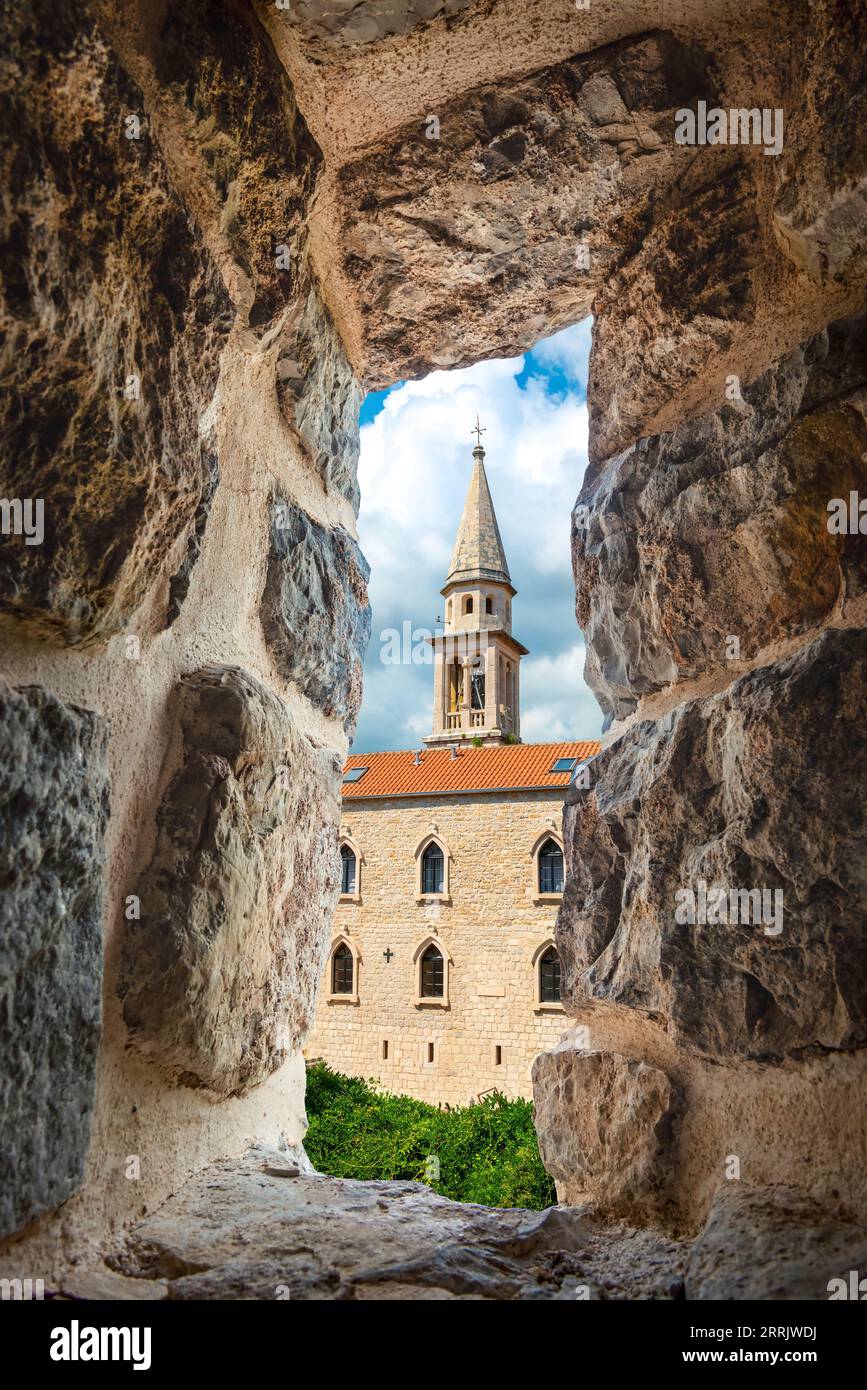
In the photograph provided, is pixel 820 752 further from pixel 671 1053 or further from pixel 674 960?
pixel 671 1053

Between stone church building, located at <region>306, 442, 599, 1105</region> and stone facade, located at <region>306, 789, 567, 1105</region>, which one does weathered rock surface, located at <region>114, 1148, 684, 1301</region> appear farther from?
stone church building, located at <region>306, 442, 599, 1105</region>

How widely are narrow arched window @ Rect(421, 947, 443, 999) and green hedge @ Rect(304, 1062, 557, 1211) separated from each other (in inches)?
88.9

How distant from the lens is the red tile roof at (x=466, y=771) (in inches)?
835

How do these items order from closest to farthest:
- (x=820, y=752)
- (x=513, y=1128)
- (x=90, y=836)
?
(x=90, y=836) < (x=820, y=752) < (x=513, y=1128)

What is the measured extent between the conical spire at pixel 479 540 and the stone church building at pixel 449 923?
18122 mm

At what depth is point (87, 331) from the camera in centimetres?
123

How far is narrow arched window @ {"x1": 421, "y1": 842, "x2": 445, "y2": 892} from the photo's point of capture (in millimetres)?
21719

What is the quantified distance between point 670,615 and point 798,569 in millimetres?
279

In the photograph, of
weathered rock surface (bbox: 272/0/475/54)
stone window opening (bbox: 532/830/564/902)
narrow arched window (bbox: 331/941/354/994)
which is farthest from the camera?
narrow arched window (bbox: 331/941/354/994)

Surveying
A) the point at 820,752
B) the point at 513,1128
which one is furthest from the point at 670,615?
the point at 513,1128

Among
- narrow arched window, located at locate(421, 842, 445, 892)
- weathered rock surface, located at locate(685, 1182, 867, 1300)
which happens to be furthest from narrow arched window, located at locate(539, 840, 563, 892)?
weathered rock surface, located at locate(685, 1182, 867, 1300)

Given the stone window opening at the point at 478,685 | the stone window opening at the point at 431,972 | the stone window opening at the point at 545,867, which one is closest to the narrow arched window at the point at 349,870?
the stone window opening at the point at 431,972

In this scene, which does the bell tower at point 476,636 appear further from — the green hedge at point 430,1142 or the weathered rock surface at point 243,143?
the weathered rock surface at point 243,143
